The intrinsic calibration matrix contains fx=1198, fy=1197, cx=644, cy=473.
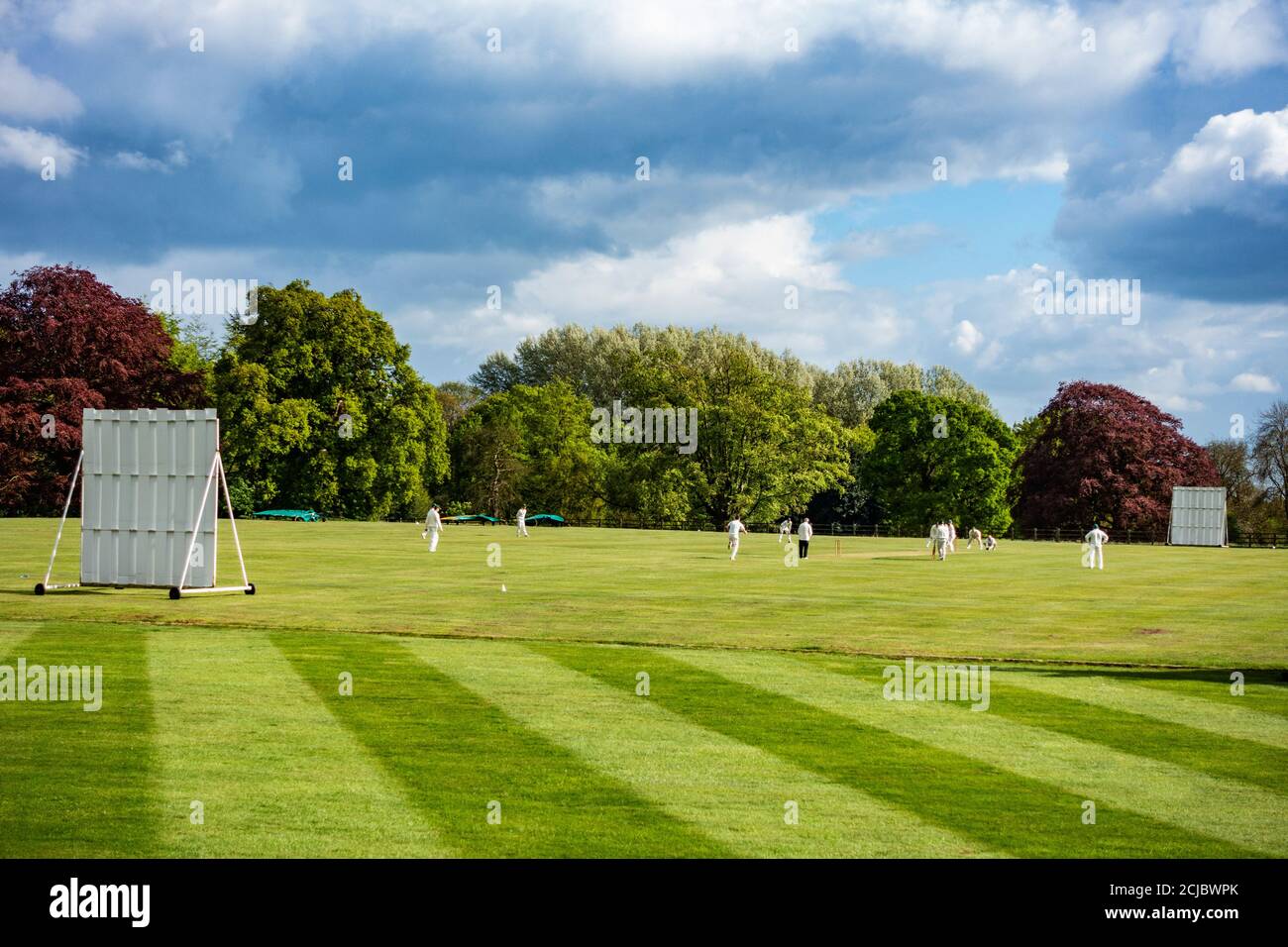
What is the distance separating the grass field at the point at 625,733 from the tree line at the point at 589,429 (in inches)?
2269

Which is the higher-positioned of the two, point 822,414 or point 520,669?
point 822,414

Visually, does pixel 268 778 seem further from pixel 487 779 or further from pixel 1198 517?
pixel 1198 517

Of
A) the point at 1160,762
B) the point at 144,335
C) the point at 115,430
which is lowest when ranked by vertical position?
the point at 1160,762

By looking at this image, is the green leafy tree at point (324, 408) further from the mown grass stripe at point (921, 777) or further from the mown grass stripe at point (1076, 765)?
the mown grass stripe at point (1076, 765)

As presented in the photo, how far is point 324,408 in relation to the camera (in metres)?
93.4

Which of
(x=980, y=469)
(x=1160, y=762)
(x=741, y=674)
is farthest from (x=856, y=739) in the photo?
(x=980, y=469)

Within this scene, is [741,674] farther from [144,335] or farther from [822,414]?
[822,414]

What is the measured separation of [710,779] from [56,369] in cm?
7969

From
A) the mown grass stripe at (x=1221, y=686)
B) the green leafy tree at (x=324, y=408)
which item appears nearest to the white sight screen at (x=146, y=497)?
the mown grass stripe at (x=1221, y=686)

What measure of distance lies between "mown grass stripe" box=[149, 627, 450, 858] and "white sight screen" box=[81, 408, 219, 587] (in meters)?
13.5

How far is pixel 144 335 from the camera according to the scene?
83.1 metres

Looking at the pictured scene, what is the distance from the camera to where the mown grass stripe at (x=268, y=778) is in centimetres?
932

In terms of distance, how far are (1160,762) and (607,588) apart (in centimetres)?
2382
